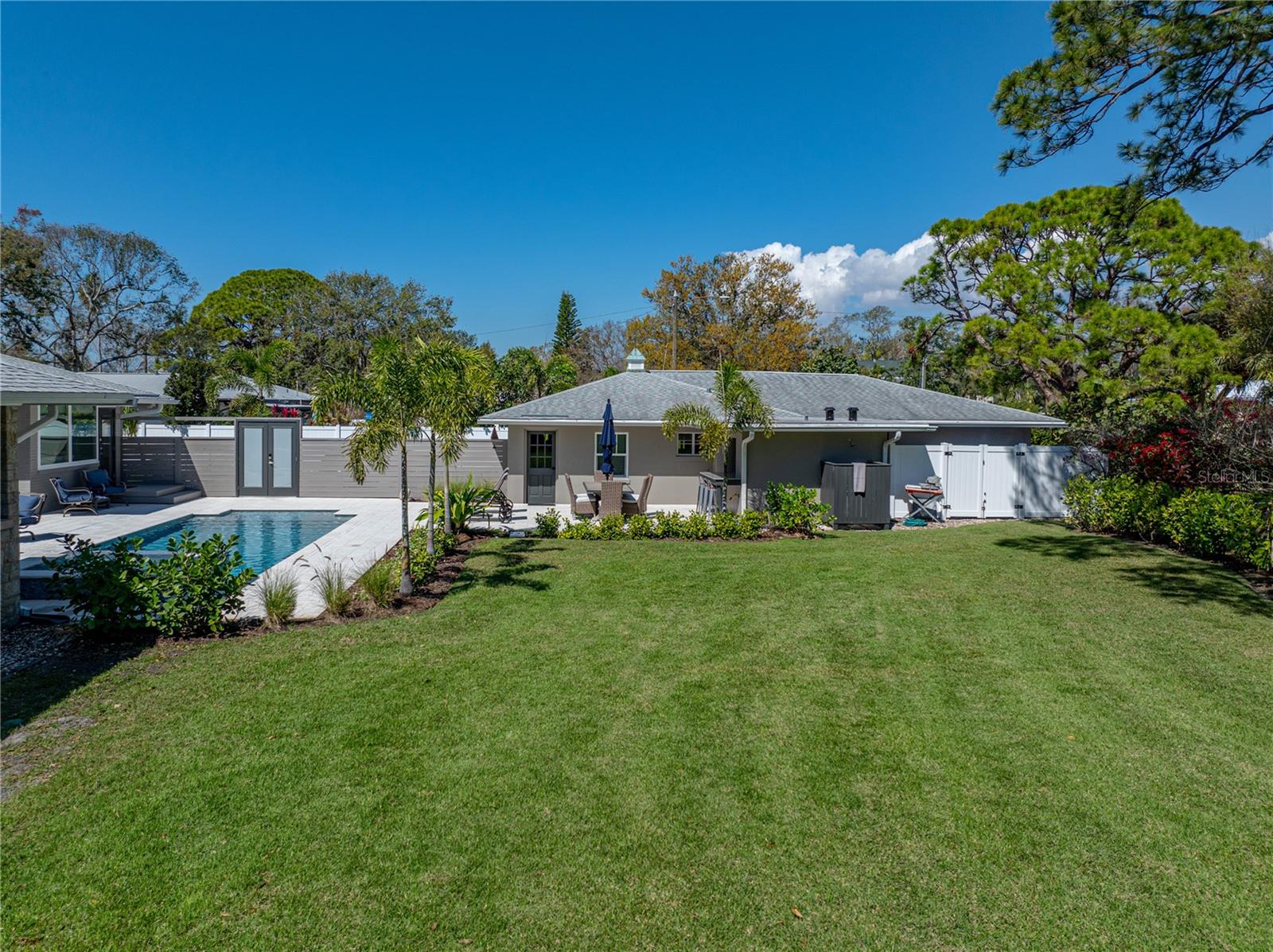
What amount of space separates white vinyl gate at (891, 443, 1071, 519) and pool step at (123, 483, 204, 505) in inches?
732

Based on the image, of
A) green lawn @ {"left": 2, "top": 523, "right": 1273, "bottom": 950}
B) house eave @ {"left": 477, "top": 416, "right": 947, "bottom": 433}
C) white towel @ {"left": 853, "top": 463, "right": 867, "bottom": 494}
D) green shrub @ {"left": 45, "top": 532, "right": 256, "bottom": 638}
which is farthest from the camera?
white towel @ {"left": 853, "top": 463, "right": 867, "bottom": 494}

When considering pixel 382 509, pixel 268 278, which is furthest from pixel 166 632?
pixel 268 278

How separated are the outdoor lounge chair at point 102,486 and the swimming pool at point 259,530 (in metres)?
3.05

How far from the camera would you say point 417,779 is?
4.40m

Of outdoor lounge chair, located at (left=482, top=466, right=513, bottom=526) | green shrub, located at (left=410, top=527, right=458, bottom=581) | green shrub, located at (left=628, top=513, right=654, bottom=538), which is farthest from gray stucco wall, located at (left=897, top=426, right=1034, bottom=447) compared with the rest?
green shrub, located at (left=410, top=527, right=458, bottom=581)

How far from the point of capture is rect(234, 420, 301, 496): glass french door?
59.9 ft

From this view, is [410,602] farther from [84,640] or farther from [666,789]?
[666,789]

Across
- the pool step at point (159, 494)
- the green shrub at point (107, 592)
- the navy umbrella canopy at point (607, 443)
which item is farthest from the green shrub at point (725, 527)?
the pool step at point (159, 494)

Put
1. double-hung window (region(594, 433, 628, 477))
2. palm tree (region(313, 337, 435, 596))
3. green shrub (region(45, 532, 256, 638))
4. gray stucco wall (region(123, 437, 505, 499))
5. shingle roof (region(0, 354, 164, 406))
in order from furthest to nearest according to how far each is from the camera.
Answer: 1. gray stucco wall (region(123, 437, 505, 499))
2. double-hung window (region(594, 433, 628, 477))
3. palm tree (region(313, 337, 435, 596))
4. green shrub (region(45, 532, 256, 638))
5. shingle roof (region(0, 354, 164, 406))

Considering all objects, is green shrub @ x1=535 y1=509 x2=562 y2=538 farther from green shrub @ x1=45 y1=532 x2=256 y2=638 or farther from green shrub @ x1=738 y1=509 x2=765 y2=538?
green shrub @ x1=45 y1=532 x2=256 y2=638

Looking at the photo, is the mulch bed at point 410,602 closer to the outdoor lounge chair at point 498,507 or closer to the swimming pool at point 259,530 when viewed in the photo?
the swimming pool at point 259,530

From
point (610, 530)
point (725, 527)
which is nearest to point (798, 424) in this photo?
point (725, 527)

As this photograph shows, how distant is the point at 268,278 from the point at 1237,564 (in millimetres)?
66742

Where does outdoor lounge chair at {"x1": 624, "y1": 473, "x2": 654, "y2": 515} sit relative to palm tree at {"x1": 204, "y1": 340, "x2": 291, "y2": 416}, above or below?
below
